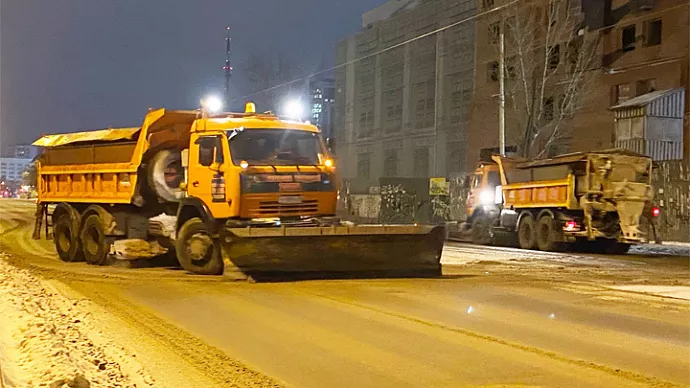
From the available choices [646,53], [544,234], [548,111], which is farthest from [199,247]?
[646,53]

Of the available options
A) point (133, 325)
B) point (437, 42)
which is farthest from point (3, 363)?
point (437, 42)

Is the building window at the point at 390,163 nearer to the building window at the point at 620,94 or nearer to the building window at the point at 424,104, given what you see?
the building window at the point at 424,104

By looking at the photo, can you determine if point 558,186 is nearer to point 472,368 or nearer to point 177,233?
point 177,233

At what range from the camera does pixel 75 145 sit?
1831 cm

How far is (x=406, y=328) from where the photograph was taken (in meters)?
9.43

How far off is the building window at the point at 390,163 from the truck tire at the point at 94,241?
4391 centimetres

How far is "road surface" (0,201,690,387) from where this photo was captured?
7.24m

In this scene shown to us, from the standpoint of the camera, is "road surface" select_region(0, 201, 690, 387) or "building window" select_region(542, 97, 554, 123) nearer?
"road surface" select_region(0, 201, 690, 387)

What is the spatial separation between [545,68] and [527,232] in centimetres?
1367

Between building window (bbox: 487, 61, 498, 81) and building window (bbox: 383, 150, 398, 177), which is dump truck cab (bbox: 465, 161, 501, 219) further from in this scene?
building window (bbox: 383, 150, 398, 177)

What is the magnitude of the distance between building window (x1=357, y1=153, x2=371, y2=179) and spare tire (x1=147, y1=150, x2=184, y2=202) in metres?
48.6

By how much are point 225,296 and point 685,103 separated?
30.6m

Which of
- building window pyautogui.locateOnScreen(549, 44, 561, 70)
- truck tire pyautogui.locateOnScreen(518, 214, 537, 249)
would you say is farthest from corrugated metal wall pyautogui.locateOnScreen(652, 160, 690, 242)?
building window pyautogui.locateOnScreen(549, 44, 561, 70)

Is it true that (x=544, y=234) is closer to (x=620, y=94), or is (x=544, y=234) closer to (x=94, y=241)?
(x=94, y=241)
